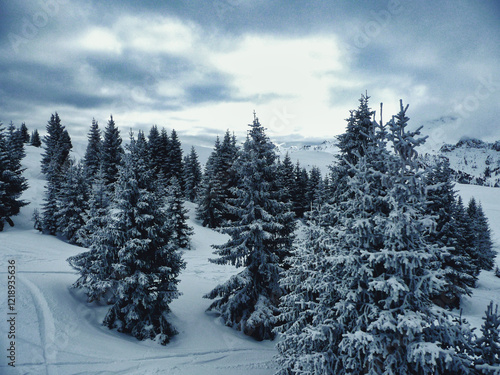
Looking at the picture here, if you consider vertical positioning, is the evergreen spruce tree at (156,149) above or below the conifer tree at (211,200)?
above

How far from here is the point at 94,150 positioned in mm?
48969

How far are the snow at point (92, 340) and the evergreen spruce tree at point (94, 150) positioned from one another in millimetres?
28433

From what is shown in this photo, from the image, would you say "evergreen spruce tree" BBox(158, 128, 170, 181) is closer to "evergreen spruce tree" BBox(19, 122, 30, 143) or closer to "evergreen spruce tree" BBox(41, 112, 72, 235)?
"evergreen spruce tree" BBox(41, 112, 72, 235)

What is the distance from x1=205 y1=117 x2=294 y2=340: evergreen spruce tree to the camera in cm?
1479

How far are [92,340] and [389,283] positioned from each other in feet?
41.3

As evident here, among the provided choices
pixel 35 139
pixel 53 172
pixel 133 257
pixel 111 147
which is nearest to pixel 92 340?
pixel 133 257

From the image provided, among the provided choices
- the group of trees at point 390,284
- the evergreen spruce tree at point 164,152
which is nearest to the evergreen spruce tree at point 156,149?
the evergreen spruce tree at point 164,152

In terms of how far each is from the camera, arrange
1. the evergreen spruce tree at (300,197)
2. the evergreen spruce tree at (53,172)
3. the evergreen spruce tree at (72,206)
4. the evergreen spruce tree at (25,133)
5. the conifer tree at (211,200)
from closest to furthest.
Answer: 1. the evergreen spruce tree at (72,206)
2. the evergreen spruce tree at (53,172)
3. the conifer tree at (211,200)
4. the evergreen spruce tree at (300,197)
5. the evergreen spruce tree at (25,133)

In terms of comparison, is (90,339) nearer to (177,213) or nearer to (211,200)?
(177,213)

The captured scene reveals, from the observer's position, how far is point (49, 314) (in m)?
12.4

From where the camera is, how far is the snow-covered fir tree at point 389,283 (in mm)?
6188

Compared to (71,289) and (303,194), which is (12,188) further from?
(303,194)

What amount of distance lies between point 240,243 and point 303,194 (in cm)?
3675

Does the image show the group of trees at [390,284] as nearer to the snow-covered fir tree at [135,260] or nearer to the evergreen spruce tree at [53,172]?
the snow-covered fir tree at [135,260]
